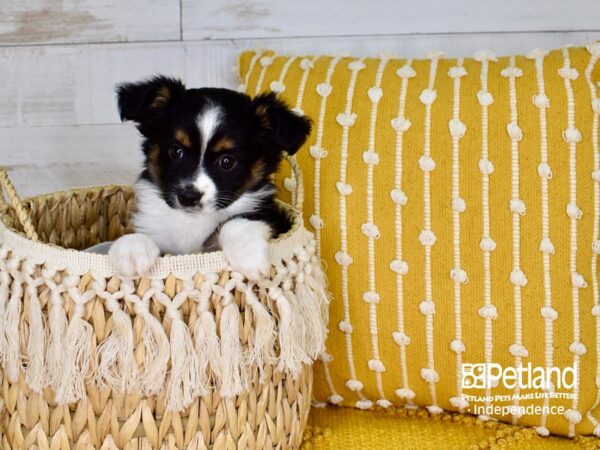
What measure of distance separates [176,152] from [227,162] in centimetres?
10

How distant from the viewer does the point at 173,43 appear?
1859 millimetres

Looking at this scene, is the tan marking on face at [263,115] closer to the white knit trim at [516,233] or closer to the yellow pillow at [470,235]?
the yellow pillow at [470,235]

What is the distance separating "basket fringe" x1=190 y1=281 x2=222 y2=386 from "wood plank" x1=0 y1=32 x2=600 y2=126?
955mm

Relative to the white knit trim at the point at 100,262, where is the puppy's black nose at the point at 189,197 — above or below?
above

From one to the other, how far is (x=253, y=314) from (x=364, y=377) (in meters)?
0.42

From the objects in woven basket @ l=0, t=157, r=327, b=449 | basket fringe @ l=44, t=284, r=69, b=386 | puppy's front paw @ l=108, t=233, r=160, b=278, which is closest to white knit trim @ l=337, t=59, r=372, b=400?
woven basket @ l=0, t=157, r=327, b=449

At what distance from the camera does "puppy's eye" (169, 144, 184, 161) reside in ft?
4.32

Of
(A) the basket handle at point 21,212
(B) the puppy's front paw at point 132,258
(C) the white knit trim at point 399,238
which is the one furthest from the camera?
(C) the white knit trim at point 399,238

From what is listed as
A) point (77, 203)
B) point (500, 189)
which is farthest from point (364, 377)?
point (77, 203)

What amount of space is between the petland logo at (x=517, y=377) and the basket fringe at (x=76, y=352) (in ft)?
2.40

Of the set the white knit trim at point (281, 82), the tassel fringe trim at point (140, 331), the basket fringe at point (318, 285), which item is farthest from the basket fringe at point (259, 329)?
the white knit trim at point (281, 82)

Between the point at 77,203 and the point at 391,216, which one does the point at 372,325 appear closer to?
the point at 391,216

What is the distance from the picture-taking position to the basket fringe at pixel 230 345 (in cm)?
105

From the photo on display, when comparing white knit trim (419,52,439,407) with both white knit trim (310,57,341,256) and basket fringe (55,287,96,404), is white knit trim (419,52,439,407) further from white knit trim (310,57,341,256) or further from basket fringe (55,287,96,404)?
basket fringe (55,287,96,404)
